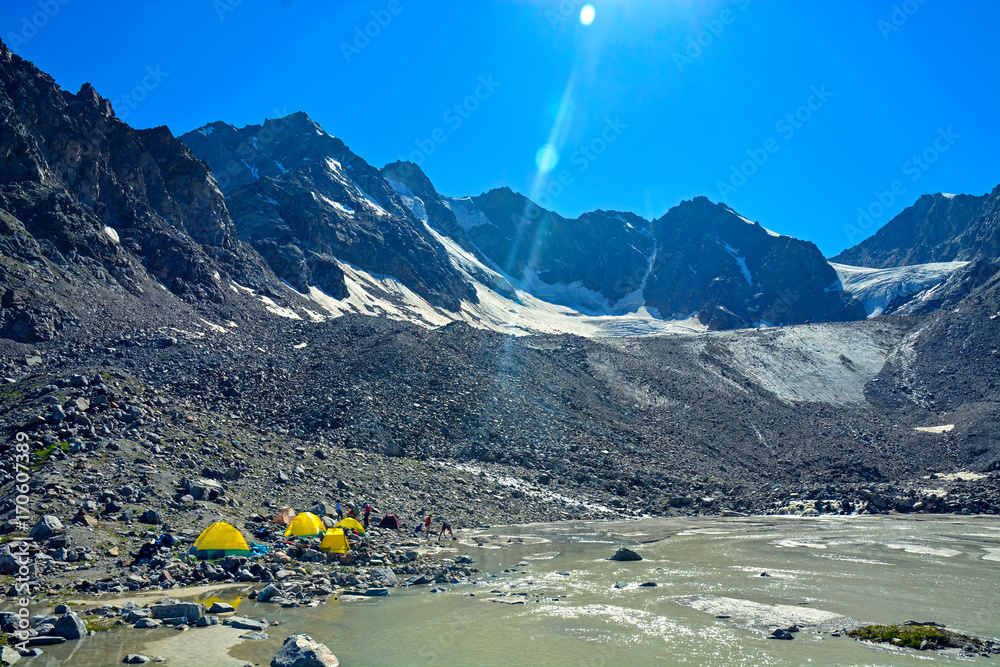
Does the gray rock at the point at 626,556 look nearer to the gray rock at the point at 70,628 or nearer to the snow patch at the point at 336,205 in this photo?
the gray rock at the point at 70,628

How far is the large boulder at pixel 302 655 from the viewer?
9117 millimetres

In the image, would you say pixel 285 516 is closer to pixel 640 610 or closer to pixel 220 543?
pixel 220 543

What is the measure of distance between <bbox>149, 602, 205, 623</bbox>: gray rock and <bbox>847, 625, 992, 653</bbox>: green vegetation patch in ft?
42.1

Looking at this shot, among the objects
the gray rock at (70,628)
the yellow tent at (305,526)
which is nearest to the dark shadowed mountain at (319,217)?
the yellow tent at (305,526)

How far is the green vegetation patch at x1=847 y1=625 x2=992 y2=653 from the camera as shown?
10.3 m

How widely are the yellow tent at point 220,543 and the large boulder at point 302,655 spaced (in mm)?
7731

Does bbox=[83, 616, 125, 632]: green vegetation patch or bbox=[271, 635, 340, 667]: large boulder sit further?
bbox=[83, 616, 125, 632]: green vegetation patch

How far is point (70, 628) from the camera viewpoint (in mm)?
10312

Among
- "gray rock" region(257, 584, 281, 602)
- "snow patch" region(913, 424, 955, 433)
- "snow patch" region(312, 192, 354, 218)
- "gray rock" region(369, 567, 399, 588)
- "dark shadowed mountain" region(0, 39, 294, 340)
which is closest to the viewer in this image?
"gray rock" region(257, 584, 281, 602)

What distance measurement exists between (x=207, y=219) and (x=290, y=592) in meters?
87.1

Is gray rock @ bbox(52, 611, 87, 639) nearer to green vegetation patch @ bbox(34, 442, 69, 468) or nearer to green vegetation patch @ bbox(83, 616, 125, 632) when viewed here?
green vegetation patch @ bbox(83, 616, 125, 632)

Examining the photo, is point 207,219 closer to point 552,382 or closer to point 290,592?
point 552,382

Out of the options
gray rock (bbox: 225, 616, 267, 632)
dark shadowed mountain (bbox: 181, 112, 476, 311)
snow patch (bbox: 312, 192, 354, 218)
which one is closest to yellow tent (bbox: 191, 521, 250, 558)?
gray rock (bbox: 225, 616, 267, 632)

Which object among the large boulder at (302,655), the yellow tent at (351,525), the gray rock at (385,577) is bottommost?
the gray rock at (385,577)
